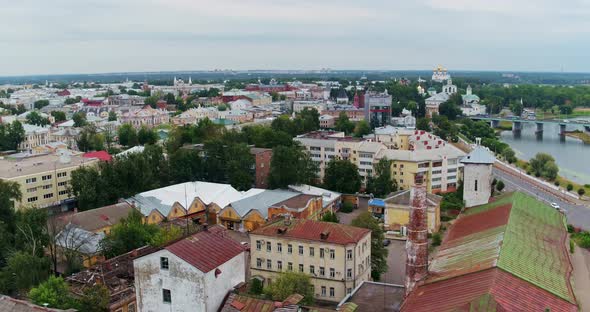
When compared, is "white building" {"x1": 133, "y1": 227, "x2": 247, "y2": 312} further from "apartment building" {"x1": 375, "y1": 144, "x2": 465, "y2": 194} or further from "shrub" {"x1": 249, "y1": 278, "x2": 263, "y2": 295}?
"apartment building" {"x1": 375, "y1": 144, "x2": 465, "y2": 194}

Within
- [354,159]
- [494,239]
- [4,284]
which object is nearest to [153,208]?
[4,284]

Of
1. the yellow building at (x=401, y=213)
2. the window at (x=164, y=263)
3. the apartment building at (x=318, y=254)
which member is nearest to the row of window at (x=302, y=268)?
the apartment building at (x=318, y=254)

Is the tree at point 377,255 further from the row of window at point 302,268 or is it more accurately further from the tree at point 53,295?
the tree at point 53,295

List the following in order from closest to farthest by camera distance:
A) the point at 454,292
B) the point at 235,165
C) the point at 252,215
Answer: the point at 454,292
the point at 252,215
the point at 235,165

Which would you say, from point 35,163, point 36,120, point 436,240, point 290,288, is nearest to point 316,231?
point 290,288

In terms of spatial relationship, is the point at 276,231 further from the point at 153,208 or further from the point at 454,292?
the point at 153,208
